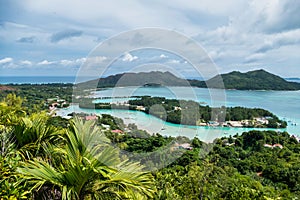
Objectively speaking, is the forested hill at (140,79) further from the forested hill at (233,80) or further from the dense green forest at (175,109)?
the dense green forest at (175,109)

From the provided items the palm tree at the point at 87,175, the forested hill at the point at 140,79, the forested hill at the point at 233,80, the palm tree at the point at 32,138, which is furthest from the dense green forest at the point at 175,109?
the palm tree at the point at 87,175

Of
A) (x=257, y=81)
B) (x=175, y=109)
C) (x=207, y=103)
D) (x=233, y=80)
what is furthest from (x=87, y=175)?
(x=257, y=81)

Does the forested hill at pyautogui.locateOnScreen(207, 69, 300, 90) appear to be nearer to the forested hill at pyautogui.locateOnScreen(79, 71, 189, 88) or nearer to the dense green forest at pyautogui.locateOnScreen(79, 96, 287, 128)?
the dense green forest at pyautogui.locateOnScreen(79, 96, 287, 128)

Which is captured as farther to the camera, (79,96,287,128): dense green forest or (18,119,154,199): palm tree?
(79,96,287,128): dense green forest

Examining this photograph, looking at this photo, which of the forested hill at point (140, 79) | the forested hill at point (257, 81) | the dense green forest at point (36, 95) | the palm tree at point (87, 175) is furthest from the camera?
the forested hill at point (257, 81)

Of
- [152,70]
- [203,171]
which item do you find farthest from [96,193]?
[203,171]

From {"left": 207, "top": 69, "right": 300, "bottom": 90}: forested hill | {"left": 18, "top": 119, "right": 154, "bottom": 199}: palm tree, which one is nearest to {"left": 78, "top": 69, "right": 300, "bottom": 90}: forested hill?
{"left": 207, "top": 69, "right": 300, "bottom": 90}: forested hill
